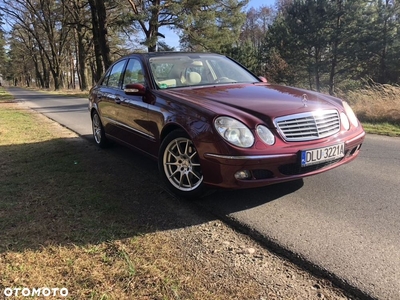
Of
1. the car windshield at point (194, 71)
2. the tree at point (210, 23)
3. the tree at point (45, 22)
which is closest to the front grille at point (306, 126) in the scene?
the car windshield at point (194, 71)

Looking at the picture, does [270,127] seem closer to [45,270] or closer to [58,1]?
[45,270]

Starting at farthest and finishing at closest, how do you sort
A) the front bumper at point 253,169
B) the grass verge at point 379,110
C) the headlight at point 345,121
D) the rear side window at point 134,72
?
the grass verge at point 379,110 → the rear side window at point 134,72 → the headlight at point 345,121 → the front bumper at point 253,169

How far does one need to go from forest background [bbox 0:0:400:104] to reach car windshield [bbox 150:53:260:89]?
14251mm

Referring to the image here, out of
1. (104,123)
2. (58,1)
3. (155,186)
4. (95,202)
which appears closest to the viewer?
(95,202)

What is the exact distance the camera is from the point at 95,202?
133 inches

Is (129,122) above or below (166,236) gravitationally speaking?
above

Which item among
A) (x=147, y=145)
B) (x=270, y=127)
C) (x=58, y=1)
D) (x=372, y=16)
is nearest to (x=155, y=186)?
(x=147, y=145)

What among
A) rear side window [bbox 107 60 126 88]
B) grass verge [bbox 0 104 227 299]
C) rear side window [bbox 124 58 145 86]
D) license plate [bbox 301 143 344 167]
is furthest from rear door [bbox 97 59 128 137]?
license plate [bbox 301 143 344 167]

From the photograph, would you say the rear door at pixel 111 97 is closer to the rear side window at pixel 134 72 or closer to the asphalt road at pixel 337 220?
the rear side window at pixel 134 72

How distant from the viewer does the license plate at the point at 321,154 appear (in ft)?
9.87

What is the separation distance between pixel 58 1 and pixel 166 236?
3881cm

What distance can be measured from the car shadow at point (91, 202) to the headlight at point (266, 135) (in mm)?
739

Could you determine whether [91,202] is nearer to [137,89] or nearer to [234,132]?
[137,89]

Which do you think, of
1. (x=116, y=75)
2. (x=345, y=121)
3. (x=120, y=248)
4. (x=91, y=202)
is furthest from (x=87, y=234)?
(x=116, y=75)
